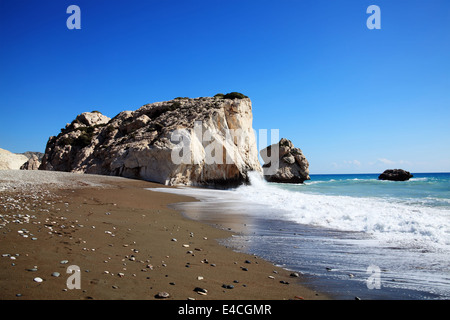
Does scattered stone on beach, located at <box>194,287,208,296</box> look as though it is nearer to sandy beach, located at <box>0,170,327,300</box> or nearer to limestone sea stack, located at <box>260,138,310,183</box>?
sandy beach, located at <box>0,170,327,300</box>

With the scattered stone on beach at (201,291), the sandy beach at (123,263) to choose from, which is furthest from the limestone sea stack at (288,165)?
the scattered stone on beach at (201,291)

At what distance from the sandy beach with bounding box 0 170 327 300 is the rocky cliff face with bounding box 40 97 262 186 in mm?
17162

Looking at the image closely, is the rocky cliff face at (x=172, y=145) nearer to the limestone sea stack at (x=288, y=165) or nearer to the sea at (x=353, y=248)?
the sea at (x=353, y=248)

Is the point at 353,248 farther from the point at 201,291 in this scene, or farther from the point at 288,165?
the point at 288,165

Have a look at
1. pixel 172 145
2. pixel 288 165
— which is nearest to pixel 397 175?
pixel 288 165

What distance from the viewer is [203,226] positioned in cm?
808

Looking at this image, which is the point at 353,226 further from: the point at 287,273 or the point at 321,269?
the point at 287,273

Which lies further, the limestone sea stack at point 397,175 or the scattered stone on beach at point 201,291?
the limestone sea stack at point 397,175

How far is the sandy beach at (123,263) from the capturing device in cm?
332

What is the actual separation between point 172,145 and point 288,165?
35.0 m

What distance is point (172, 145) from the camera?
947 inches

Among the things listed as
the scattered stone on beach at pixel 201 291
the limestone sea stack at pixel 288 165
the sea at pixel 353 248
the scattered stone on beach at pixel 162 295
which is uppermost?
the limestone sea stack at pixel 288 165

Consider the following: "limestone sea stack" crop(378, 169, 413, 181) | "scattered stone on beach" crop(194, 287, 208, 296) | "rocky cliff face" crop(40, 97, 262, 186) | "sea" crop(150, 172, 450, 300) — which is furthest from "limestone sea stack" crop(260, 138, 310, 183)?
"scattered stone on beach" crop(194, 287, 208, 296)

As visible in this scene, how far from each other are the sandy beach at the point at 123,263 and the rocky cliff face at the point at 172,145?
1716cm
